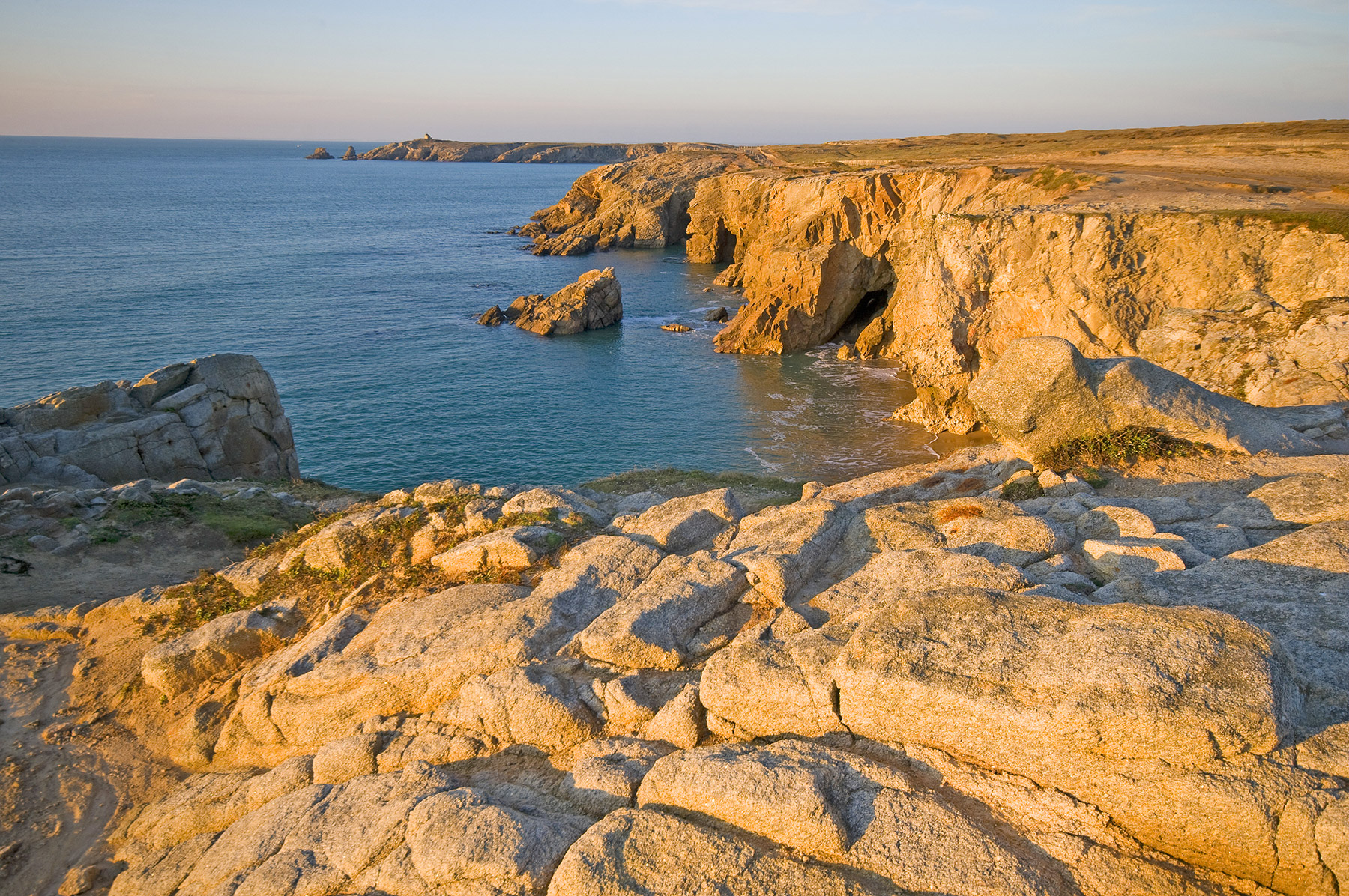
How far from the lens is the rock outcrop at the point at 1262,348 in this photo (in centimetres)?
2214

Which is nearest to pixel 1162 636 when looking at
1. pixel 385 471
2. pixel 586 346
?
pixel 385 471

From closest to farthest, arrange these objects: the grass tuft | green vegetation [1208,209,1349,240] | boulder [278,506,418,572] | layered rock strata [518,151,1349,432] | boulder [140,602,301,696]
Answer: boulder [140,602,301,696] → boulder [278,506,418,572] → layered rock strata [518,151,1349,432] → green vegetation [1208,209,1349,240] → the grass tuft

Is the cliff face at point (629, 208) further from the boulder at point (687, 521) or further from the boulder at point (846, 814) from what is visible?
the boulder at point (846, 814)

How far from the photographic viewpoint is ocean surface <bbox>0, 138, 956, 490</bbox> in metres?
39.3

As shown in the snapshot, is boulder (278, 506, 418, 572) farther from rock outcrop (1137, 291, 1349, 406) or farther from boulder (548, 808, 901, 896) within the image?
rock outcrop (1137, 291, 1349, 406)

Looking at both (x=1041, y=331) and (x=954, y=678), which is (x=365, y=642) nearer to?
(x=954, y=678)

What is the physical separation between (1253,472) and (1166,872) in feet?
43.9

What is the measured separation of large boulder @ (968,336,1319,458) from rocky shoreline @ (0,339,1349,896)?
0.11 m

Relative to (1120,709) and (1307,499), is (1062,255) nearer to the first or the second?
(1307,499)

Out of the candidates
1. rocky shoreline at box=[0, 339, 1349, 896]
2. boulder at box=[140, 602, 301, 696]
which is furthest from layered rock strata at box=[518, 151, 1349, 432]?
boulder at box=[140, 602, 301, 696]

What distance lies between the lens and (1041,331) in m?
33.3

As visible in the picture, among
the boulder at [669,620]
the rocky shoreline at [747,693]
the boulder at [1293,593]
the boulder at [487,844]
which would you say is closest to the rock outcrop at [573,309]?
the rocky shoreline at [747,693]

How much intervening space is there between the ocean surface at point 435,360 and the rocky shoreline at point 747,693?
1968 centimetres

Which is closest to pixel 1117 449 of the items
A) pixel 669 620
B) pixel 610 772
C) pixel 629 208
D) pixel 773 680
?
pixel 669 620
